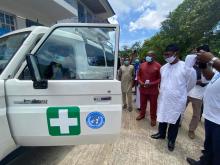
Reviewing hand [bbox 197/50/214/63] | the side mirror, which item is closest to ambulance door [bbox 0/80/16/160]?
the side mirror

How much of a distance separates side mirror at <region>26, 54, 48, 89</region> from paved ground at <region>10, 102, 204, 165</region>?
1.53m

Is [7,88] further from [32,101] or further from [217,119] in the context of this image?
[217,119]

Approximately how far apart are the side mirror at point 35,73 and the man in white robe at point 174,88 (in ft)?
7.43

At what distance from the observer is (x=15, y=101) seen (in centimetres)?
233

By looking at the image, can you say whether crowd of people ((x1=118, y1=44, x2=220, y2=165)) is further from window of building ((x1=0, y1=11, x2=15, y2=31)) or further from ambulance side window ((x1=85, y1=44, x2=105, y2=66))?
window of building ((x1=0, y1=11, x2=15, y2=31))

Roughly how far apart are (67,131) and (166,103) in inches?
80.1

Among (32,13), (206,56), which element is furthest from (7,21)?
(206,56)

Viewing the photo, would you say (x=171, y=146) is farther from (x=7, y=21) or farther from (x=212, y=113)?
(x=7, y=21)

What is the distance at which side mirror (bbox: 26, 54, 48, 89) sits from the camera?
2.14 metres

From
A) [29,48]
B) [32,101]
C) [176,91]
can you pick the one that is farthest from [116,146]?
[29,48]

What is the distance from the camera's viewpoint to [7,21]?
816 centimetres

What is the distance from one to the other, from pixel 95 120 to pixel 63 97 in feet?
1.42

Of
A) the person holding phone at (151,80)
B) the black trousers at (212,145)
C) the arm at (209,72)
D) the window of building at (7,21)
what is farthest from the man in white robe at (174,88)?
the window of building at (7,21)

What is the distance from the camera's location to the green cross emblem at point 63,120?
2344 mm
